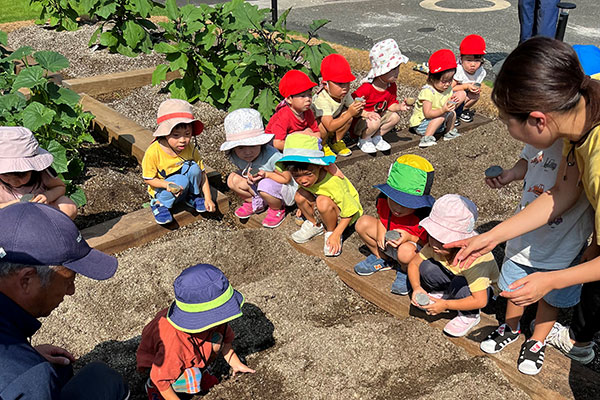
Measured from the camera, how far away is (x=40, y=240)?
179cm

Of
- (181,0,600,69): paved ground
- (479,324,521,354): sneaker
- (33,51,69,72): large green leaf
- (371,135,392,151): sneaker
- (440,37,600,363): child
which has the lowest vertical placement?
(181,0,600,69): paved ground

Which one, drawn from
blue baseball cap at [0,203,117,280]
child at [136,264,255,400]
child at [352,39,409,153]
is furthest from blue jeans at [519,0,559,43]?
blue baseball cap at [0,203,117,280]

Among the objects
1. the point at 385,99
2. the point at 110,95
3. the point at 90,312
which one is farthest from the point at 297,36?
the point at 90,312

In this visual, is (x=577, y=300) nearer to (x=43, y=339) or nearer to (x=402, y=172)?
(x=402, y=172)

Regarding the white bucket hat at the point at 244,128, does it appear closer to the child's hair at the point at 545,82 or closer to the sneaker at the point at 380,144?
the sneaker at the point at 380,144

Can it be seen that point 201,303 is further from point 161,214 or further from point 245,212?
point 245,212

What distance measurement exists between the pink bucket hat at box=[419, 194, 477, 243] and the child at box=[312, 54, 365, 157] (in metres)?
2.04

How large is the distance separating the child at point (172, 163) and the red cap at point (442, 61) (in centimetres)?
236

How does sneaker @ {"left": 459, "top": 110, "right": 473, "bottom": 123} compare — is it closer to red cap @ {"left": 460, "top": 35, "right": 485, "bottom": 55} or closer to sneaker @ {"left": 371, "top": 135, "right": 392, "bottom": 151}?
red cap @ {"left": 460, "top": 35, "right": 485, "bottom": 55}

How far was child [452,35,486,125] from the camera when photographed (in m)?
5.25

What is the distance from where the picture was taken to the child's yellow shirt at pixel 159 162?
3.73 meters

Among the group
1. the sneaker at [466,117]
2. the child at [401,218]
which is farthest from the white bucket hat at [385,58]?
the child at [401,218]

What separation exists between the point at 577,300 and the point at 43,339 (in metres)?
2.68

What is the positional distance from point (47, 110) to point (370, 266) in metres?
2.46
